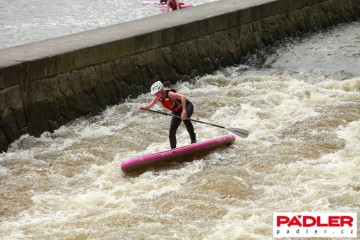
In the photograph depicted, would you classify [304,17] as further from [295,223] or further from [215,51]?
[295,223]

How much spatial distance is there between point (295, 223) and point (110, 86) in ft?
16.9

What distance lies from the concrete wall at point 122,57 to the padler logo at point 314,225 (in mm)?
4160

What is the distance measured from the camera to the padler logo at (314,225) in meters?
7.82

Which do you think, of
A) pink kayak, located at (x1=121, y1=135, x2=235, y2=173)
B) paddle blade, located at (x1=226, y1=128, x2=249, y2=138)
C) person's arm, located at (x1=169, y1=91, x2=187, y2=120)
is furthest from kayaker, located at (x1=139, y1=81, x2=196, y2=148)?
paddle blade, located at (x1=226, y1=128, x2=249, y2=138)

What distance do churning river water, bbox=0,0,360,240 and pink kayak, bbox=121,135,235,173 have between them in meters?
0.11

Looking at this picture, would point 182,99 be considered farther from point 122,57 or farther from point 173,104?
point 122,57

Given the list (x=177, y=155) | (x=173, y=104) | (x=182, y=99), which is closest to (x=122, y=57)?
(x=173, y=104)

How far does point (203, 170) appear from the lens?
984 cm

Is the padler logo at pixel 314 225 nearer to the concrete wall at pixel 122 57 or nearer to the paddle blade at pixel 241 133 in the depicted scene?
the paddle blade at pixel 241 133

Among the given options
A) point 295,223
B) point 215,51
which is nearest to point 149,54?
point 215,51

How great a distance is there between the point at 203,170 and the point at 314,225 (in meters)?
2.16

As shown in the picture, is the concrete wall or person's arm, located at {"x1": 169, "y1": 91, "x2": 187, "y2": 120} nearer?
person's arm, located at {"x1": 169, "y1": 91, "x2": 187, "y2": 120}

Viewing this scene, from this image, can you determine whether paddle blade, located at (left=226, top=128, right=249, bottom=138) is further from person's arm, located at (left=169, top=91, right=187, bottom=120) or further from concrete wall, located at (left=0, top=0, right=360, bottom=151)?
concrete wall, located at (left=0, top=0, right=360, bottom=151)

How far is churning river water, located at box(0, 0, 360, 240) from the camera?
8312mm
